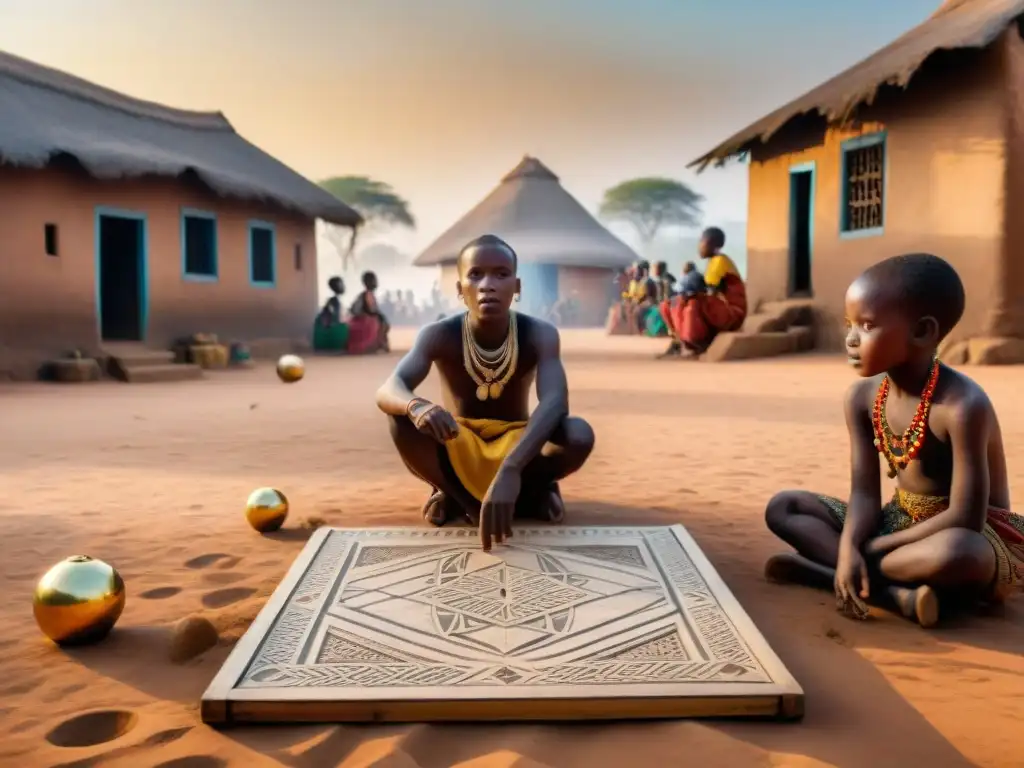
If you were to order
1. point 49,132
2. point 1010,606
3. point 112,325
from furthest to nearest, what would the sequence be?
point 112,325 < point 49,132 < point 1010,606

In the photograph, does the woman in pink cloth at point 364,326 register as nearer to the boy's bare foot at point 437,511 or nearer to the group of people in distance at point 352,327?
the group of people in distance at point 352,327

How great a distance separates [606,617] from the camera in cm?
238

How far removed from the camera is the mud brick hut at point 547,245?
31.3 meters

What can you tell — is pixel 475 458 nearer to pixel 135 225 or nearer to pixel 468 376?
pixel 468 376

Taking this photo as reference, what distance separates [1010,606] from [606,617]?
1365 mm

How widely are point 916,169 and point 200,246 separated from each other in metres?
12.8

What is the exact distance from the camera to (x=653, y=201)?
180ft

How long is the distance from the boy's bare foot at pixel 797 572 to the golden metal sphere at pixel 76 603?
216cm

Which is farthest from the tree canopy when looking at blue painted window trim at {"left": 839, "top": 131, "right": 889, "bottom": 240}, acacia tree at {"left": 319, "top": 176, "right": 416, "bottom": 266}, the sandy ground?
the sandy ground

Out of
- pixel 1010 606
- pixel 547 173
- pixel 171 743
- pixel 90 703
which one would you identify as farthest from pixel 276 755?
pixel 547 173

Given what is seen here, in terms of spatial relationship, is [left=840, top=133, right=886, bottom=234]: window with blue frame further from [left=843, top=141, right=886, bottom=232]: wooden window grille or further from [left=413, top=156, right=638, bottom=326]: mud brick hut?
[left=413, top=156, right=638, bottom=326]: mud brick hut

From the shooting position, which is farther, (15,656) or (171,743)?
(15,656)

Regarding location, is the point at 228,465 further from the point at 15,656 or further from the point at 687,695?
the point at 687,695

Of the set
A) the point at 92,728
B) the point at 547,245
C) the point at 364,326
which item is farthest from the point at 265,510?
the point at 547,245
